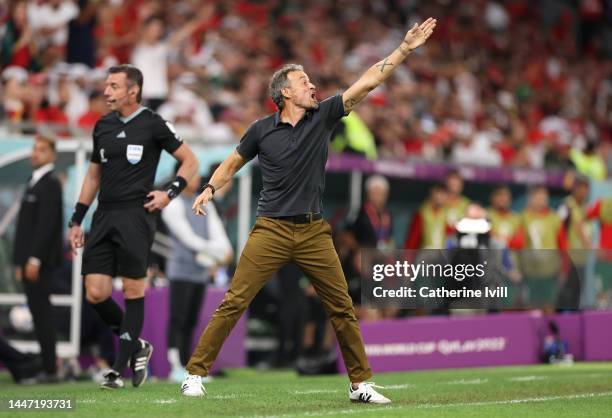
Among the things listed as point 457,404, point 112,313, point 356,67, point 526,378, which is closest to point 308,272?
point 457,404

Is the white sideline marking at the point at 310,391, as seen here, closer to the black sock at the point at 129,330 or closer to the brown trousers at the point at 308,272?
the brown trousers at the point at 308,272

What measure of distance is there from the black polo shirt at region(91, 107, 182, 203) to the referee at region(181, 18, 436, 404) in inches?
53.5

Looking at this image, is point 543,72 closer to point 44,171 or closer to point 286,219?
point 44,171

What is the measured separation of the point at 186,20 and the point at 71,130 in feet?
19.9

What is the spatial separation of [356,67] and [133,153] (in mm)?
12799

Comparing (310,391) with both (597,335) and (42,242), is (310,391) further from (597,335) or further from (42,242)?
(597,335)

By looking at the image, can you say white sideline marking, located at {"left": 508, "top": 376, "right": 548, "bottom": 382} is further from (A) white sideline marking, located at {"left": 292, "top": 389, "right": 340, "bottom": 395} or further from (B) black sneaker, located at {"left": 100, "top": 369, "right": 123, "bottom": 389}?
(B) black sneaker, located at {"left": 100, "top": 369, "right": 123, "bottom": 389}

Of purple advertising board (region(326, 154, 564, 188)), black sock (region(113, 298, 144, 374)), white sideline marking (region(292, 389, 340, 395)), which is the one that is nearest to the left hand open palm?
white sideline marking (region(292, 389, 340, 395))

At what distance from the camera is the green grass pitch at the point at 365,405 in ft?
28.1

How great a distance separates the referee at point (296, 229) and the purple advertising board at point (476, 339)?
520cm

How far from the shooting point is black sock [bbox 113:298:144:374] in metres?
10.2

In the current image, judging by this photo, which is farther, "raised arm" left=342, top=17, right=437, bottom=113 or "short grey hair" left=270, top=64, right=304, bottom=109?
"short grey hair" left=270, top=64, right=304, bottom=109

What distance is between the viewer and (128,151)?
10.3 meters

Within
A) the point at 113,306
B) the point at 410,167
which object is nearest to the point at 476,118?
the point at 410,167
